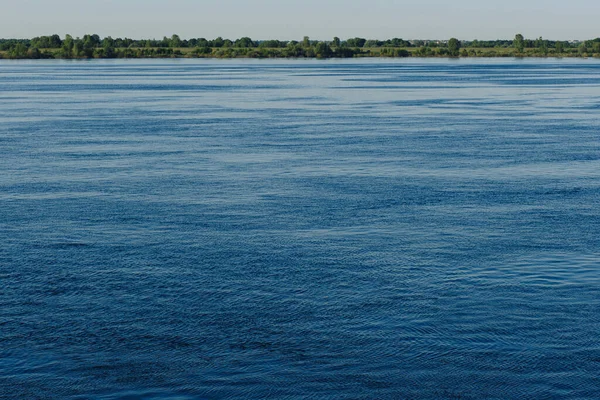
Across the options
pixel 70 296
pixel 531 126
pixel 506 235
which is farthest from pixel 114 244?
pixel 531 126

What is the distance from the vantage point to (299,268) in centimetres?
2500

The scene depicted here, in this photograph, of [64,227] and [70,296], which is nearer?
[70,296]

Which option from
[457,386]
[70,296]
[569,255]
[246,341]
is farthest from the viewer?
[569,255]

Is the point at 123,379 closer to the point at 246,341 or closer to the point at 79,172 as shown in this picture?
the point at 246,341

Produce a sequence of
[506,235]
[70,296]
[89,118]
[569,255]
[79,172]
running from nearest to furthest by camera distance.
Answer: [70,296]
[569,255]
[506,235]
[79,172]
[89,118]

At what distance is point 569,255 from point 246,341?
11064 mm

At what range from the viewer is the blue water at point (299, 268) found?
A: 18.4 metres

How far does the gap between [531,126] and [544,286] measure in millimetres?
36535

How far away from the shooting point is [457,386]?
17828 millimetres

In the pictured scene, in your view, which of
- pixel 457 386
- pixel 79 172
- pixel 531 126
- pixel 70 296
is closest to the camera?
pixel 457 386

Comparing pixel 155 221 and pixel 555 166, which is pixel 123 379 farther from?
pixel 555 166

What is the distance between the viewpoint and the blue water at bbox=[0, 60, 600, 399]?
1842cm

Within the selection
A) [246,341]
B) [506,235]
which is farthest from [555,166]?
[246,341]

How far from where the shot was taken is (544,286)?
2348 cm
